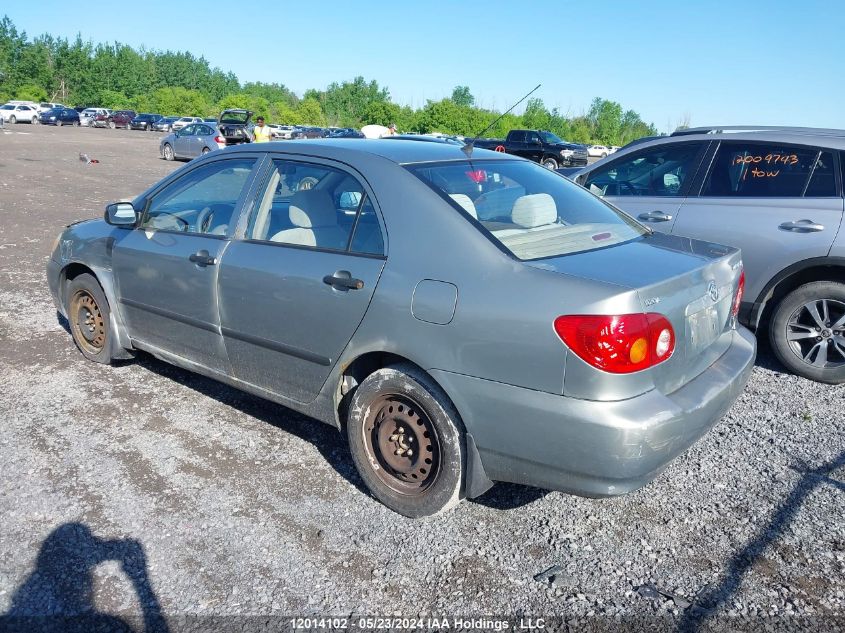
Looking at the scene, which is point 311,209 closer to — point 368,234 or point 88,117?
point 368,234

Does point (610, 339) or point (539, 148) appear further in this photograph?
point (539, 148)

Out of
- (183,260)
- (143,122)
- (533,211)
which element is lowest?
(143,122)

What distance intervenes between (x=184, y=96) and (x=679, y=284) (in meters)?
96.6

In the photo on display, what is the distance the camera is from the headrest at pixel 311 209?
12.2ft

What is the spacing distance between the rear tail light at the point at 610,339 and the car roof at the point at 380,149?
1311 millimetres

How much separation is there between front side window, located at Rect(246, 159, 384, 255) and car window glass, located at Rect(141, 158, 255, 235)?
0.27 meters

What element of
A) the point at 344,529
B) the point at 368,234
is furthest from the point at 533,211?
the point at 344,529

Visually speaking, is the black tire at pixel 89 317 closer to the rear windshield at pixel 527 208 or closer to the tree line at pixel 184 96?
the rear windshield at pixel 527 208

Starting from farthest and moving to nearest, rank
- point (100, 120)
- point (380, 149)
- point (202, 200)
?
point (100, 120) < point (202, 200) < point (380, 149)

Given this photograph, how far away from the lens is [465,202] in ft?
11.0

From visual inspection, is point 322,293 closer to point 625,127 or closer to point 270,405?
point 270,405

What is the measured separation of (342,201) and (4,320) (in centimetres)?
421

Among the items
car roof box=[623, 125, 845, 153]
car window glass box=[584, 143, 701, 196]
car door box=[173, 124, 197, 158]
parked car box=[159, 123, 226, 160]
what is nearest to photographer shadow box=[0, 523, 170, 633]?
car window glass box=[584, 143, 701, 196]

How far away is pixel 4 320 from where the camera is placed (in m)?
6.21
